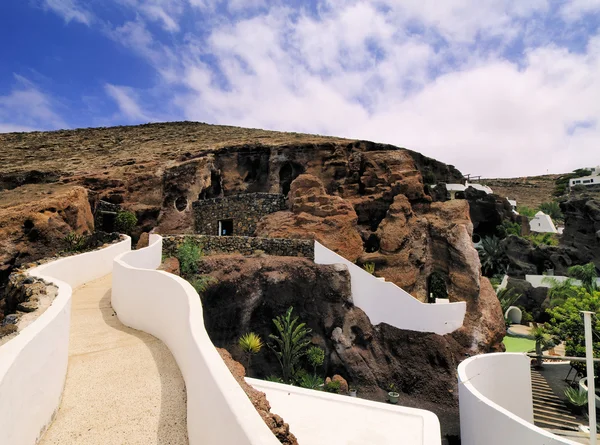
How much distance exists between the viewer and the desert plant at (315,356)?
12164 millimetres

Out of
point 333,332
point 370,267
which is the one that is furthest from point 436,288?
point 333,332

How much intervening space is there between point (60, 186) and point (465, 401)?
700 inches

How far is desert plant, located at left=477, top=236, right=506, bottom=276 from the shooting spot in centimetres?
3073

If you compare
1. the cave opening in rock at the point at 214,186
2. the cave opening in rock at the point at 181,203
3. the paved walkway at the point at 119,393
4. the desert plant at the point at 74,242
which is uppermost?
the cave opening in rock at the point at 214,186

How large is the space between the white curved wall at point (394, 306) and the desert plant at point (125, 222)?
8830 mm

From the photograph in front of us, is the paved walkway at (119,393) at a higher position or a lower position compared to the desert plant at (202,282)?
lower

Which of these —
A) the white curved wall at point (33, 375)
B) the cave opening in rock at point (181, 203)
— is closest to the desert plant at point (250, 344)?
the white curved wall at point (33, 375)

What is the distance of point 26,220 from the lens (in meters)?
11.0

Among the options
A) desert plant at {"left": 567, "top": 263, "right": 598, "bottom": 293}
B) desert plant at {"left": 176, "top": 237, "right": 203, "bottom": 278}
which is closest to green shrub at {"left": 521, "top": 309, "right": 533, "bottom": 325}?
desert plant at {"left": 567, "top": 263, "right": 598, "bottom": 293}

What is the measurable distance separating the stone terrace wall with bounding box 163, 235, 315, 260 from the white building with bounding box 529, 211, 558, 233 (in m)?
43.9

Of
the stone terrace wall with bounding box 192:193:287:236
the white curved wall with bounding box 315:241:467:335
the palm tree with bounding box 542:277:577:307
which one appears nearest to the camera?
the white curved wall with bounding box 315:241:467:335

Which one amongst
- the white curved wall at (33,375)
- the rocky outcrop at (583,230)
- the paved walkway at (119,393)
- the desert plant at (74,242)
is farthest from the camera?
the rocky outcrop at (583,230)

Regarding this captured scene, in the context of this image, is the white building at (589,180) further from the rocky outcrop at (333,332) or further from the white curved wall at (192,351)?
the white curved wall at (192,351)

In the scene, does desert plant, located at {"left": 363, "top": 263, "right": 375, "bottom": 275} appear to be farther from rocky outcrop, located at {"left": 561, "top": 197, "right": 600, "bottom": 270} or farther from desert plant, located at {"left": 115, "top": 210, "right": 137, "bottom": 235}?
rocky outcrop, located at {"left": 561, "top": 197, "right": 600, "bottom": 270}
